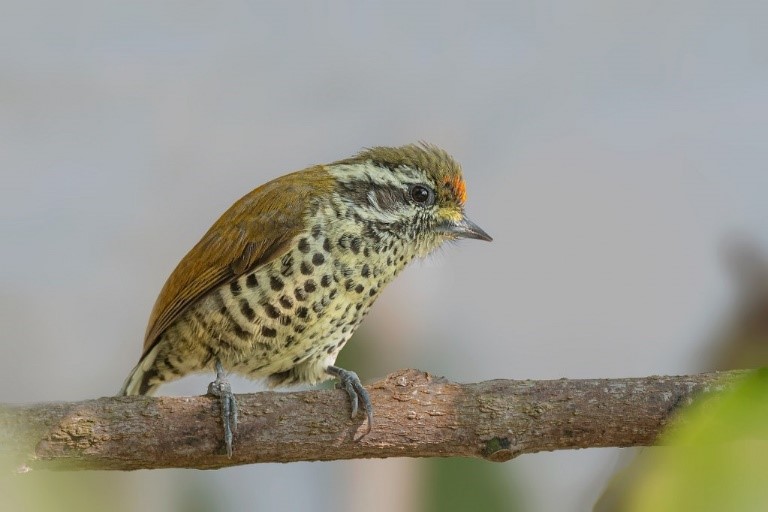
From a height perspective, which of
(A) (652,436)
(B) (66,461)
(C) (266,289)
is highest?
(C) (266,289)

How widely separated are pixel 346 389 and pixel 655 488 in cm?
227

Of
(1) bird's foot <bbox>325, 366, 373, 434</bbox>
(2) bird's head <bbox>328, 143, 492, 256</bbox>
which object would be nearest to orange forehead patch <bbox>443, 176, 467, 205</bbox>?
(2) bird's head <bbox>328, 143, 492, 256</bbox>

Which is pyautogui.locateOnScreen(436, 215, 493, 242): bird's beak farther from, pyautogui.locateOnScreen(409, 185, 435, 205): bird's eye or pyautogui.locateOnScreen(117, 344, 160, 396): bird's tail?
pyautogui.locateOnScreen(117, 344, 160, 396): bird's tail

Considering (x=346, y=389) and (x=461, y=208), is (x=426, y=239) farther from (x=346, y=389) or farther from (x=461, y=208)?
(x=346, y=389)

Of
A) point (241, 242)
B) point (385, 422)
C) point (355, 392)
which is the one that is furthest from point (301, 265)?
point (385, 422)

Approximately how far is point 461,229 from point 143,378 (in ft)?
4.97

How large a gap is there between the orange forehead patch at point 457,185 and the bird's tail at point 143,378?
1.44m

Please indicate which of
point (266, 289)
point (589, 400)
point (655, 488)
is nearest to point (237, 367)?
point (266, 289)

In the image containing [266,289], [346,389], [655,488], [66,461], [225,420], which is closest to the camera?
[655,488]

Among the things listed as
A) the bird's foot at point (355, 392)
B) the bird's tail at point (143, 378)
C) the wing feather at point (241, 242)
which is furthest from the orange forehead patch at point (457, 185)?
the bird's tail at point (143, 378)

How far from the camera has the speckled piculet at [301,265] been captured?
10.5 ft

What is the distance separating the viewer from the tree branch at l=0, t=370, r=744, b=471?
2.53 m

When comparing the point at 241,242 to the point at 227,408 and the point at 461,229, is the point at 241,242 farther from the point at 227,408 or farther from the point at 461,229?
the point at 461,229

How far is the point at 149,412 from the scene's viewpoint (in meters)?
2.58
